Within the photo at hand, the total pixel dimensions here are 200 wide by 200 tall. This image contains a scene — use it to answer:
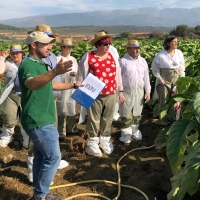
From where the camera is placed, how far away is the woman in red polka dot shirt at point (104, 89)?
4.27 meters

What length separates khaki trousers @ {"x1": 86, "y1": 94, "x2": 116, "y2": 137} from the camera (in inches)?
174

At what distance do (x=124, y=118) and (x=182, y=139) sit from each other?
2652mm

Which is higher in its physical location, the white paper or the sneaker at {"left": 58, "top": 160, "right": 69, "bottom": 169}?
the white paper

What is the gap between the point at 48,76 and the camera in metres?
2.59

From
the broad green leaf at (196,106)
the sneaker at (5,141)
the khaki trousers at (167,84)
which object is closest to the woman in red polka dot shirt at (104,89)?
the khaki trousers at (167,84)

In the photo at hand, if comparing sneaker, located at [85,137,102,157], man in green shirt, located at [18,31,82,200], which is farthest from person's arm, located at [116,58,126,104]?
man in green shirt, located at [18,31,82,200]

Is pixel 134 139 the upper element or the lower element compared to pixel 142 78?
lower

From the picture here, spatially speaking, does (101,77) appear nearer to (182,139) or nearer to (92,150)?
(92,150)

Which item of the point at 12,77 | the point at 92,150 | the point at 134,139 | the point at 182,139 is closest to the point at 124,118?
the point at 134,139

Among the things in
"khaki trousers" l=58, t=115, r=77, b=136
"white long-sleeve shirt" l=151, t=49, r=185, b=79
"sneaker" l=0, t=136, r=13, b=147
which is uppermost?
"white long-sleeve shirt" l=151, t=49, r=185, b=79

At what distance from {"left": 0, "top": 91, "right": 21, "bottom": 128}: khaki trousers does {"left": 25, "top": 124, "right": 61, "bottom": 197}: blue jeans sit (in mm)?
1757

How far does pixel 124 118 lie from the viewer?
5082 mm

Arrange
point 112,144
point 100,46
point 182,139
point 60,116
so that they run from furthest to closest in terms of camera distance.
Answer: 1. point 60,116
2. point 112,144
3. point 100,46
4. point 182,139

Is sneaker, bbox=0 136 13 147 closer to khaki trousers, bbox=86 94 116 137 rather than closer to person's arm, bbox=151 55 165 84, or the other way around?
khaki trousers, bbox=86 94 116 137
